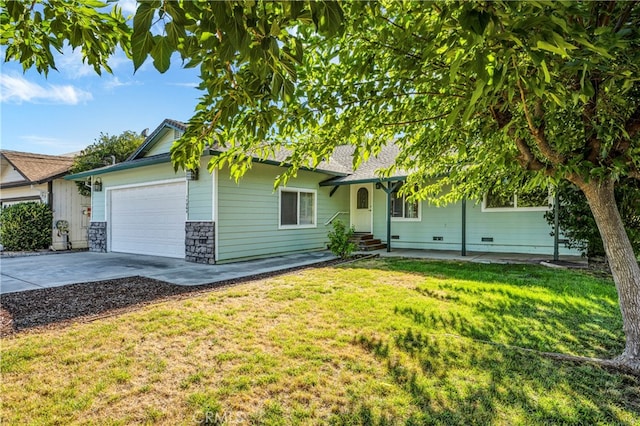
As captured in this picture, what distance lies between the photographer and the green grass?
2.30 m

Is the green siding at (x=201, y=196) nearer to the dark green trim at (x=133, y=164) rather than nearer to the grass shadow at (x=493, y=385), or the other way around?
the dark green trim at (x=133, y=164)

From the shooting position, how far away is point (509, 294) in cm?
526

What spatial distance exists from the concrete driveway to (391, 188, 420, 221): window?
11.6 ft

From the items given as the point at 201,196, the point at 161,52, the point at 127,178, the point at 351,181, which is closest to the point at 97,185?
the point at 127,178

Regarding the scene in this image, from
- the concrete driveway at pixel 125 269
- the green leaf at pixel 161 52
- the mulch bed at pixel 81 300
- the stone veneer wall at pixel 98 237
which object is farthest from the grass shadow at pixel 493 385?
the stone veneer wall at pixel 98 237

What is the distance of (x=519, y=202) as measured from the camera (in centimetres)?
1023

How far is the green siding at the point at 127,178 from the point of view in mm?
10117

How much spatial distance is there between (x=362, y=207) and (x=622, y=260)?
10418mm

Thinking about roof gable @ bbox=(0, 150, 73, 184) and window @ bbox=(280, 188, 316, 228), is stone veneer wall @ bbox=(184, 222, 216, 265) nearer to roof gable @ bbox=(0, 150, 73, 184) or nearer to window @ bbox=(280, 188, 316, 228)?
window @ bbox=(280, 188, 316, 228)

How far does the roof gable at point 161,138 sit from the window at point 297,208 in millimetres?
3668

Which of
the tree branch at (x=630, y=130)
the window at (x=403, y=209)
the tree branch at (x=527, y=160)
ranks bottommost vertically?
the window at (x=403, y=209)

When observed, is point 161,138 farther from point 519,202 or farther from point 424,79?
point 519,202

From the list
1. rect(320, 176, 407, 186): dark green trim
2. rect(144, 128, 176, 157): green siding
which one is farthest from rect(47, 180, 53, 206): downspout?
rect(320, 176, 407, 186): dark green trim

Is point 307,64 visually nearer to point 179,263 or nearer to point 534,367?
point 534,367
